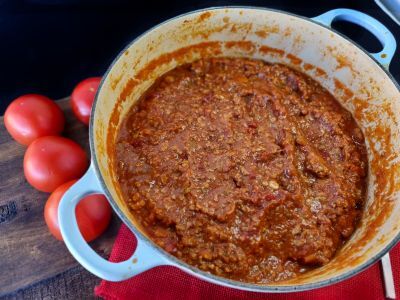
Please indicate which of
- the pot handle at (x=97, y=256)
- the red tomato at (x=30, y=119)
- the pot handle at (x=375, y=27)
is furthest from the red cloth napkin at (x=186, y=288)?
the pot handle at (x=375, y=27)

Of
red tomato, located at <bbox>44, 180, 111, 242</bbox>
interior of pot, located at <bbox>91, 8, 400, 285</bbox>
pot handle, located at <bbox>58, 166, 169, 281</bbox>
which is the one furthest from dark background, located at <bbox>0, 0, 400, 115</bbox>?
pot handle, located at <bbox>58, 166, 169, 281</bbox>

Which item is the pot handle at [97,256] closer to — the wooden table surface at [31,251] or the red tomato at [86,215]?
the red tomato at [86,215]

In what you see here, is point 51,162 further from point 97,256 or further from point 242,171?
point 242,171


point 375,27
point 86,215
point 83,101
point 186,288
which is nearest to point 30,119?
point 83,101

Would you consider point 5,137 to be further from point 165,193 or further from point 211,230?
point 211,230

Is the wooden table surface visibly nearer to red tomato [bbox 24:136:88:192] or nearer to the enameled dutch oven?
red tomato [bbox 24:136:88:192]

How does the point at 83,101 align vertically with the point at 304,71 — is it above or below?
below

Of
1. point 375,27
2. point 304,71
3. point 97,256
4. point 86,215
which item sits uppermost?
point 375,27
